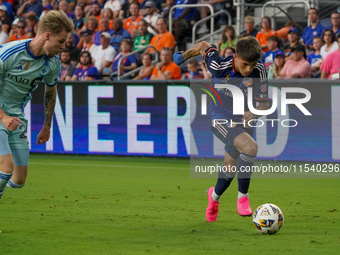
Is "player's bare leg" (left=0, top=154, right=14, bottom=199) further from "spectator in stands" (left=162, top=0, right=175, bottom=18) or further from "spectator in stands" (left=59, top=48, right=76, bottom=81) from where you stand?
"spectator in stands" (left=162, top=0, right=175, bottom=18)

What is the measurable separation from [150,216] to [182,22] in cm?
1097

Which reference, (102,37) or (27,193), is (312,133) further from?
(102,37)

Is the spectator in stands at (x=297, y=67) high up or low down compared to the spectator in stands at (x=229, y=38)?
down

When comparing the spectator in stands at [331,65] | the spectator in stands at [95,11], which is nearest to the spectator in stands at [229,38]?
the spectator in stands at [331,65]

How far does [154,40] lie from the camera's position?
16844 millimetres

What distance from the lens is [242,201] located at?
730 cm

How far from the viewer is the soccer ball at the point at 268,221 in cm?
646

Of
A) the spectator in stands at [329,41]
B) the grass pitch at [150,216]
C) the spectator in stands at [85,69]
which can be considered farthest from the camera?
the spectator in stands at [85,69]

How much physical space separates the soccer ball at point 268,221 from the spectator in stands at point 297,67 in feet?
23.6

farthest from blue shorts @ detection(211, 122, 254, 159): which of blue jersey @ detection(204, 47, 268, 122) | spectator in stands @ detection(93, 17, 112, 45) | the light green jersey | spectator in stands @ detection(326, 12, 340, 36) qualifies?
spectator in stands @ detection(93, 17, 112, 45)

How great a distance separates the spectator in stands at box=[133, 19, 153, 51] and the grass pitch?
5297mm

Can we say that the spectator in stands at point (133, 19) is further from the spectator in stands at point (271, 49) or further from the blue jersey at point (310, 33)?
the blue jersey at point (310, 33)

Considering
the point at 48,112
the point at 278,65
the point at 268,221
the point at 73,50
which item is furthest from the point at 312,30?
the point at 48,112

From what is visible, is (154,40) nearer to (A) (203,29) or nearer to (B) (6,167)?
(A) (203,29)
